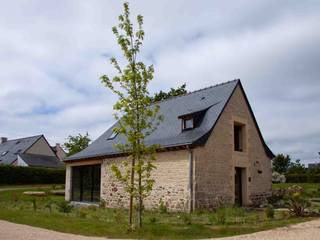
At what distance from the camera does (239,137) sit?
2028 cm

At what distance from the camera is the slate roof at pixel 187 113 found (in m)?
17.6

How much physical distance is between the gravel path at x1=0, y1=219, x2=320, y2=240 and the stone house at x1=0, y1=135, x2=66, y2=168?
122 ft

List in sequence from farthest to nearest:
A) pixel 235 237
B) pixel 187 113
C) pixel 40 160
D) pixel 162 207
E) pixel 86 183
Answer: pixel 40 160, pixel 86 183, pixel 187 113, pixel 162 207, pixel 235 237

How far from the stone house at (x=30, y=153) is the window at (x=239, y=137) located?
106 ft

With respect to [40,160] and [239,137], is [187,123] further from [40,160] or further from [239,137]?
[40,160]

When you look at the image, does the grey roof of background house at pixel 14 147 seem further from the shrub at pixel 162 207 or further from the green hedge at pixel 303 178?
the shrub at pixel 162 207

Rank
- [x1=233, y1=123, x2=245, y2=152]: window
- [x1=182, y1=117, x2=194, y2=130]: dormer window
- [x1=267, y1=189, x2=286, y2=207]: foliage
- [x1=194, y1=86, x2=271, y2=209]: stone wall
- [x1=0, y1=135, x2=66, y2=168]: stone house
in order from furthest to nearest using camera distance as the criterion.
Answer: [x1=0, y1=135, x2=66, y2=168]: stone house → [x1=233, y1=123, x2=245, y2=152]: window → [x1=267, y1=189, x2=286, y2=207]: foliage → [x1=182, y1=117, x2=194, y2=130]: dormer window → [x1=194, y1=86, x2=271, y2=209]: stone wall

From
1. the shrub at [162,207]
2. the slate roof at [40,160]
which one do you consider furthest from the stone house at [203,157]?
the slate roof at [40,160]

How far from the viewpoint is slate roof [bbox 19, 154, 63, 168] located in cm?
4712

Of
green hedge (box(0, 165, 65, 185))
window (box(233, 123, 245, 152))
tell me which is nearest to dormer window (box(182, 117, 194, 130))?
window (box(233, 123, 245, 152))

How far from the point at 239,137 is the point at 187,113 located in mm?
3281

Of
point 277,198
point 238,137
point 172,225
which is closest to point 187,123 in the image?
point 238,137

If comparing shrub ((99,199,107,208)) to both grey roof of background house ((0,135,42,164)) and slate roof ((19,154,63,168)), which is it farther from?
grey roof of background house ((0,135,42,164))

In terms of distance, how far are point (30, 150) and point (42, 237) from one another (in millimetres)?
42472
